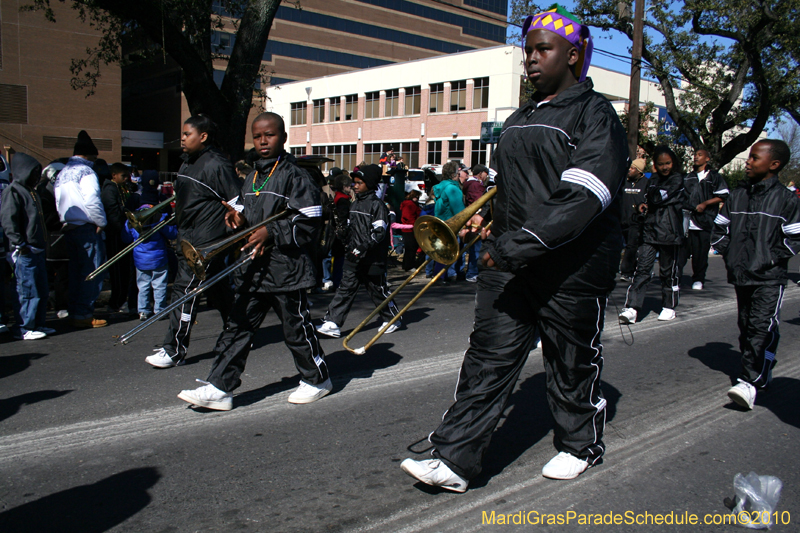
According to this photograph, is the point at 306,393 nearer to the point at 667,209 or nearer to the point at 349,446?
the point at 349,446

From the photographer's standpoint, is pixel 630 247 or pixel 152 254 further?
pixel 630 247

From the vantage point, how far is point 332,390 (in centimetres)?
459

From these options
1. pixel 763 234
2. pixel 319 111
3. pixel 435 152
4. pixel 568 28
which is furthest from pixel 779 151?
pixel 319 111

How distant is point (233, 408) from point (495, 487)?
2.05 m

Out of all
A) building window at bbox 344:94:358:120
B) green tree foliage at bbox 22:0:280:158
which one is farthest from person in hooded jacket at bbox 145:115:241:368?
building window at bbox 344:94:358:120

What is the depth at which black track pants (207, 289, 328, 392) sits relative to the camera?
13.5ft

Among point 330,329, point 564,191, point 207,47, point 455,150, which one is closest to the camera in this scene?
point 564,191

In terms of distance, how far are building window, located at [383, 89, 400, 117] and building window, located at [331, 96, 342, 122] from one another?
5.64 metres

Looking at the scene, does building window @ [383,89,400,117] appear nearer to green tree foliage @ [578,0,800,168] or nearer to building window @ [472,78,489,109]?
building window @ [472,78,489,109]

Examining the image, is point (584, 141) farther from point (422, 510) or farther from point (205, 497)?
point (205, 497)

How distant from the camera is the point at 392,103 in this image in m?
47.8

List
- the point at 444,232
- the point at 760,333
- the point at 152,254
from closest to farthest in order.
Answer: the point at 444,232 → the point at 760,333 → the point at 152,254

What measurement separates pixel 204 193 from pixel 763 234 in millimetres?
4445

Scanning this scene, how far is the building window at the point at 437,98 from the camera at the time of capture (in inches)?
1727
